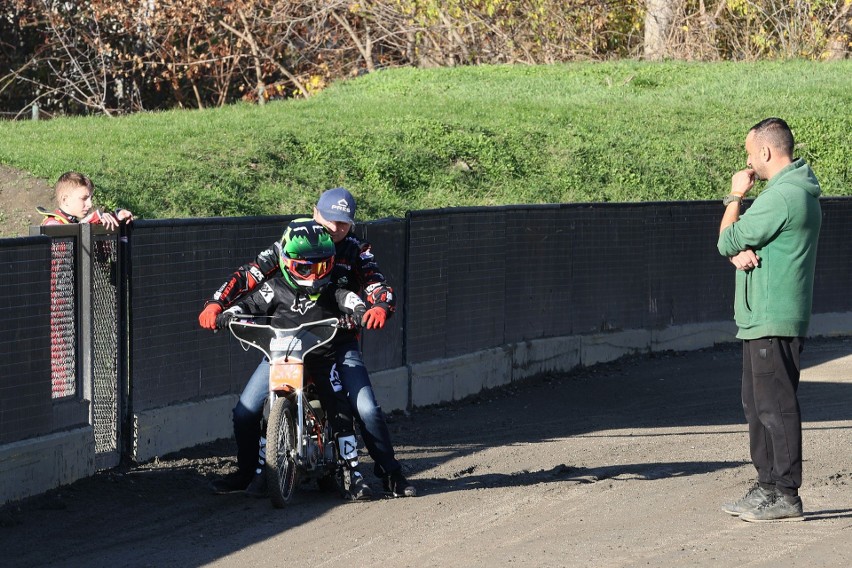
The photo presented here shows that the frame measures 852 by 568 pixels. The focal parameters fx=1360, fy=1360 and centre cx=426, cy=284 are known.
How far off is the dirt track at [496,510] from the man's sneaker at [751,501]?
9cm

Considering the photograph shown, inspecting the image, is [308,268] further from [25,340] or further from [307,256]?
[25,340]

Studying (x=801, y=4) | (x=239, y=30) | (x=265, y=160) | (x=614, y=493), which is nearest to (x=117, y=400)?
(x=614, y=493)

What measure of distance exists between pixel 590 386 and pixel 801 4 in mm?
21810

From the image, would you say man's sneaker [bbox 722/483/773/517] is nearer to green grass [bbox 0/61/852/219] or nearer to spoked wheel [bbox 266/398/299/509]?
spoked wheel [bbox 266/398/299/509]

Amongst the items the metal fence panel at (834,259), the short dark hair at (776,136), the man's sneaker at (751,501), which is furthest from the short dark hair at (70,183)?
the metal fence panel at (834,259)

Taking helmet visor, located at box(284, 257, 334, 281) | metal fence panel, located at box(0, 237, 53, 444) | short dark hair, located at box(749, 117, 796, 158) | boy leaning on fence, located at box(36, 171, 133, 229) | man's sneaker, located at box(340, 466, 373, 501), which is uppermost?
short dark hair, located at box(749, 117, 796, 158)

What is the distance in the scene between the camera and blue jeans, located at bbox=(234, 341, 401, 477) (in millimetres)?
8203

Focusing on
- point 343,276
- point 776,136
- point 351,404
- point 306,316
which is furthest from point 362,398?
point 776,136

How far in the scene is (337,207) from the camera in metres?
8.10

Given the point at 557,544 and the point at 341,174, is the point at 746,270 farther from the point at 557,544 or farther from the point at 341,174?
the point at 341,174

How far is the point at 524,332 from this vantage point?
46.6ft

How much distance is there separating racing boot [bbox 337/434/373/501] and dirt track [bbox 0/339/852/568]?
123mm

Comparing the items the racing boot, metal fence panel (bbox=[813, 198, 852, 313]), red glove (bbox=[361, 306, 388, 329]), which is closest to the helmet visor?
red glove (bbox=[361, 306, 388, 329])

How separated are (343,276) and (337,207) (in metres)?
0.44
